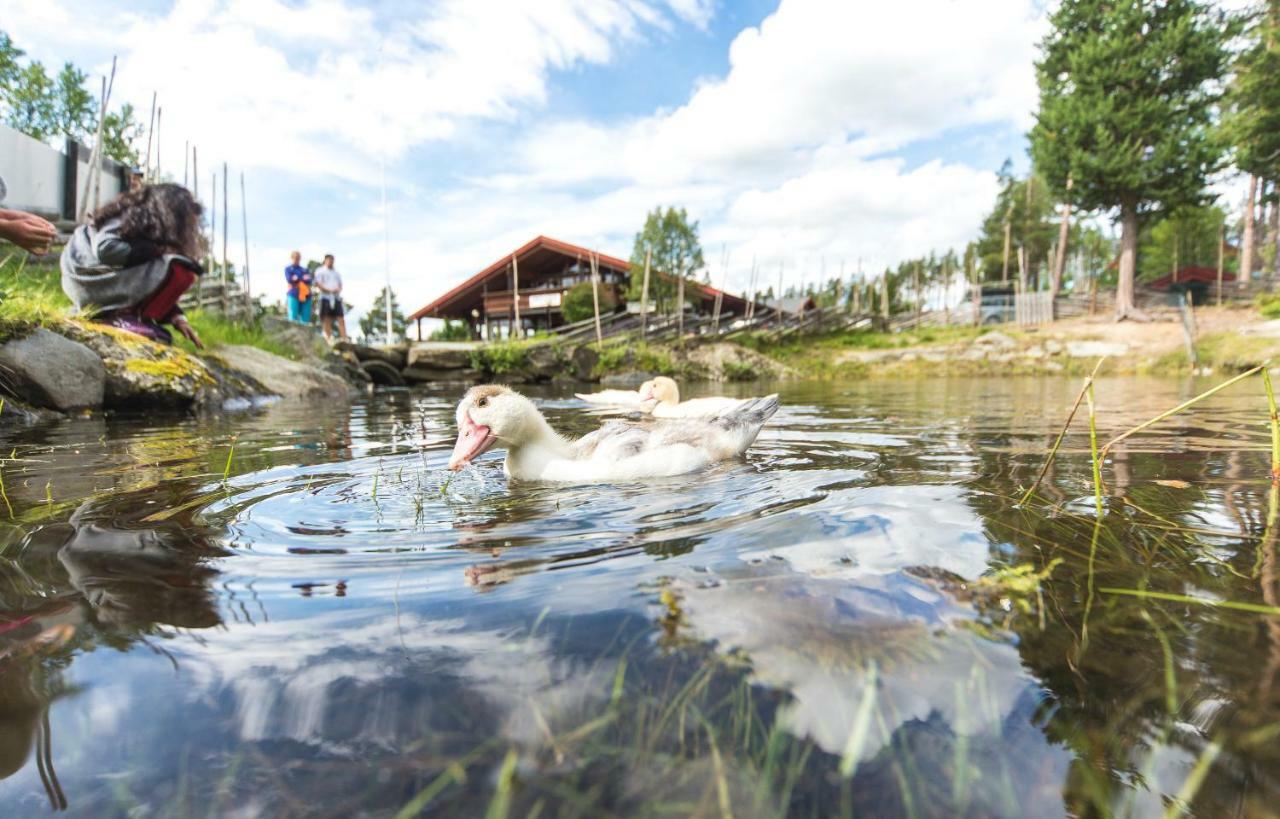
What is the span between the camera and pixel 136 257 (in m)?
7.59

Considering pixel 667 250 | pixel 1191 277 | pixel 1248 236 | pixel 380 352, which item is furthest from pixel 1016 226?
pixel 380 352

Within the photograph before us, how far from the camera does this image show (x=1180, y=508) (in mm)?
2393

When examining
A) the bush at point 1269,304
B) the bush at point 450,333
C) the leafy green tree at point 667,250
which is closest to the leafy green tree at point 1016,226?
the bush at point 1269,304

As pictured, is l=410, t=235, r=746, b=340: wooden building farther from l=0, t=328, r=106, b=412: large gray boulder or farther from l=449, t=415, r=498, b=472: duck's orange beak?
l=449, t=415, r=498, b=472: duck's orange beak

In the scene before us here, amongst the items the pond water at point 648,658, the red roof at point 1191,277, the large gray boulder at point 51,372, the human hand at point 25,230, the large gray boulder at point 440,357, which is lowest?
the pond water at point 648,658

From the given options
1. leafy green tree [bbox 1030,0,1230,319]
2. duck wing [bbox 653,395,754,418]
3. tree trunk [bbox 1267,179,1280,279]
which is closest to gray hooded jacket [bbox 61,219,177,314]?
duck wing [bbox 653,395,754,418]

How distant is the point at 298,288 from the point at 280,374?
7.35 metres

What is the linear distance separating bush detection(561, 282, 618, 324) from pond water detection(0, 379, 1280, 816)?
2453cm

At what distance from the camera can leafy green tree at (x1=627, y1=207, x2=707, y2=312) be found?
2755 cm

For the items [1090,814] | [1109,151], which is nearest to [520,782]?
[1090,814]

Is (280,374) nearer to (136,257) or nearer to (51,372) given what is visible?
(136,257)

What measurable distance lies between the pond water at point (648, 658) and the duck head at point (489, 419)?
740 millimetres

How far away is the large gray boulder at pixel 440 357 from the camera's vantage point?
20.3 metres

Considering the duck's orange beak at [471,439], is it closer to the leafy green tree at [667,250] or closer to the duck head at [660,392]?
the duck head at [660,392]
